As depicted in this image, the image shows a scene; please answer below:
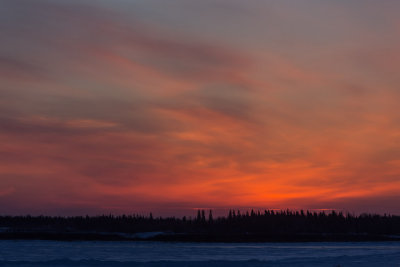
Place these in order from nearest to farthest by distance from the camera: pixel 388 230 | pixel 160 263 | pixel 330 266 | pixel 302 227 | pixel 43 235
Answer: pixel 330 266 → pixel 160 263 → pixel 43 235 → pixel 388 230 → pixel 302 227

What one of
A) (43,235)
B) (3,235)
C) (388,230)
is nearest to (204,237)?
(43,235)

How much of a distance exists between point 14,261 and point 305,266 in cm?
2784

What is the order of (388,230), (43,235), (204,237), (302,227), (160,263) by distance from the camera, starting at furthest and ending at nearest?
(302,227), (388,230), (43,235), (204,237), (160,263)

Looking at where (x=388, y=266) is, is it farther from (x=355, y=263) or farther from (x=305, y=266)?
(x=305, y=266)

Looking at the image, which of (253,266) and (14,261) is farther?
(14,261)

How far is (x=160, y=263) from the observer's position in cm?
4650

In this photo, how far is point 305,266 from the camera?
145 ft

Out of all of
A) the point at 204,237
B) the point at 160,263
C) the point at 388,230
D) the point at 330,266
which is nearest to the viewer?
the point at 330,266

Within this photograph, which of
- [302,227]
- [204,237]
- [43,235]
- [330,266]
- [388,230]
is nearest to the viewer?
[330,266]

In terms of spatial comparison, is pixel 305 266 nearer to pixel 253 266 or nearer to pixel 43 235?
pixel 253 266

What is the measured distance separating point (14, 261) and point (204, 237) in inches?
3125

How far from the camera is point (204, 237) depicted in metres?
123

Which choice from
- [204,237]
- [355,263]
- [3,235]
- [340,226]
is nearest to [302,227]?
[340,226]

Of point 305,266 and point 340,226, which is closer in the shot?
point 305,266
